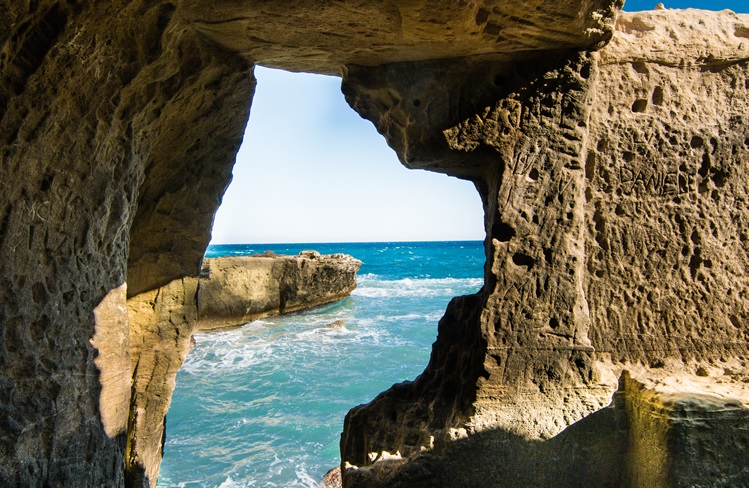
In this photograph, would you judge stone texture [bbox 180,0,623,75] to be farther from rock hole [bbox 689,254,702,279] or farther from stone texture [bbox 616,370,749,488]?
stone texture [bbox 616,370,749,488]

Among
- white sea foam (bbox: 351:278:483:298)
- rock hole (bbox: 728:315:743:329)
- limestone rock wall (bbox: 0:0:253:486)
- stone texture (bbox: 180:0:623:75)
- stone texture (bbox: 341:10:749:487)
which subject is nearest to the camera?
limestone rock wall (bbox: 0:0:253:486)

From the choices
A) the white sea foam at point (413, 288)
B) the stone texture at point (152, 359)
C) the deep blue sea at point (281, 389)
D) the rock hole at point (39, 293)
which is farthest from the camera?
the white sea foam at point (413, 288)

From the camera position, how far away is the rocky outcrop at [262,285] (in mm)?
12305

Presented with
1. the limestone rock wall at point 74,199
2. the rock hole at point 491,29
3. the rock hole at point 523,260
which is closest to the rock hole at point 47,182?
the limestone rock wall at point 74,199

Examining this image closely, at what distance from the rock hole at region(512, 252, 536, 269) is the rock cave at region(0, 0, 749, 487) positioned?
0.4 inches

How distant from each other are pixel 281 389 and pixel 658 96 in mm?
7841

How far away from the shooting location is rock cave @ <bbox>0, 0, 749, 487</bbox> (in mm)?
1896

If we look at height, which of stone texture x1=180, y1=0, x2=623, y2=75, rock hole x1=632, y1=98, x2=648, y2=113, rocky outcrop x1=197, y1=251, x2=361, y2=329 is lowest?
rocky outcrop x1=197, y1=251, x2=361, y2=329

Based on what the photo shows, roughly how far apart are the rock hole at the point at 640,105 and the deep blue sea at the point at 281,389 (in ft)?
16.1

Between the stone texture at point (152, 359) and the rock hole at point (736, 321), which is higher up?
the rock hole at point (736, 321)

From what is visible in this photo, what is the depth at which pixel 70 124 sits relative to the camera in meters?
1.87

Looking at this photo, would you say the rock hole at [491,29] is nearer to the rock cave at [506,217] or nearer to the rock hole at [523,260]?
the rock cave at [506,217]

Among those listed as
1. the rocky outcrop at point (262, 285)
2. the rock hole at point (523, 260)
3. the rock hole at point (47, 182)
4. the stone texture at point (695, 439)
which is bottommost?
the rocky outcrop at point (262, 285)

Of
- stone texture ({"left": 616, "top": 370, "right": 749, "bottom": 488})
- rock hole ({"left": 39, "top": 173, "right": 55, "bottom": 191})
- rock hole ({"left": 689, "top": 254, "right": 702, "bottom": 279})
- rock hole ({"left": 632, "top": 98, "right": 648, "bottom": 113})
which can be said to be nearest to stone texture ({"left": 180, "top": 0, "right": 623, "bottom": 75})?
rock hole ({"left": 632, "top": 98, "right": 648, "bottom": 113})
